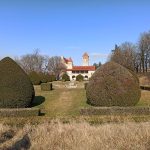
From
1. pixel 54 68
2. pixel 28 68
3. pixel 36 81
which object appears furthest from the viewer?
pixel 54 68

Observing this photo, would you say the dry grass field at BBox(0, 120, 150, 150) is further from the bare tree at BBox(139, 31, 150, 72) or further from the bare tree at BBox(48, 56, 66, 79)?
the bare tree at BBox(48, 56, 66, 79)

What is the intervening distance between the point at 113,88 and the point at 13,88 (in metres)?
6.07

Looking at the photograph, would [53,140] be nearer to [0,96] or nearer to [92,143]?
[92,143]

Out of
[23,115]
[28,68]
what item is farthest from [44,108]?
[28,68]

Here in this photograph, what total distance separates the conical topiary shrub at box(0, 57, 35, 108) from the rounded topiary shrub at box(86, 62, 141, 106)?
388cm

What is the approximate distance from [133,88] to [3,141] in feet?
39.3

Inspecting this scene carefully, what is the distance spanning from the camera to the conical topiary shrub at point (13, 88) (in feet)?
63.4

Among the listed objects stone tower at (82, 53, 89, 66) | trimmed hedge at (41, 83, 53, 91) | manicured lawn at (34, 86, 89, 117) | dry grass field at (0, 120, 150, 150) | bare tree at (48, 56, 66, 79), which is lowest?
manicured lawn at (34, 86, 89, 117)

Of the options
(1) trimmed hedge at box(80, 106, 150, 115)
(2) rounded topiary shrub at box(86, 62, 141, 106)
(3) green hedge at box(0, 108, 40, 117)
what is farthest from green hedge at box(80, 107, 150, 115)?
(2) rounded topiary shrub at box(86, 62, 141, 106)

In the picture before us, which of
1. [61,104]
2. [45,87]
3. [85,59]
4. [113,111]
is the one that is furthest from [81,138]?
[85,59]

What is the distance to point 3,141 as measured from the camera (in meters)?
7.98

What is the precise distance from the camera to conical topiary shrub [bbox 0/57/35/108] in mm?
19328

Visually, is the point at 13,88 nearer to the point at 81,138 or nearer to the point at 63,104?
the point at 63,104

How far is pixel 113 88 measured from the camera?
18.6 metres
